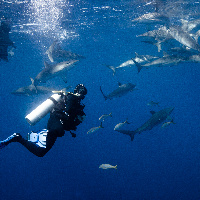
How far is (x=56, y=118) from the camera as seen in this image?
4.83 metres

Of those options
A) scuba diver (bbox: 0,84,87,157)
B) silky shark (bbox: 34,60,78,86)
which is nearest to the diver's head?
scuba diver (bbox: 0,84,87,157)

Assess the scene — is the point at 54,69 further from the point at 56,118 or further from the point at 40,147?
the point at 40,147

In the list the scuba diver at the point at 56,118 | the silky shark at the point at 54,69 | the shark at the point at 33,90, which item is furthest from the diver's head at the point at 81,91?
the shark at the point at 33,90

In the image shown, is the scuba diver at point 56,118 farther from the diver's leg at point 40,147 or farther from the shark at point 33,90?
the shark at point 33,90

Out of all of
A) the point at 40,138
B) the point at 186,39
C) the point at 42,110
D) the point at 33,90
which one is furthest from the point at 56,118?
the point at 33,90

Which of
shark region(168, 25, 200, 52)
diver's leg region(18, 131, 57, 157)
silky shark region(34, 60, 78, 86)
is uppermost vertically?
shark region(168, 25, 200, 52)

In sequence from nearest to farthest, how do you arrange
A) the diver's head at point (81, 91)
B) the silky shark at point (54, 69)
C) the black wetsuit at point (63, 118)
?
the black wetsuit at point (63, 118) → the diver's head at point (81, 91) → the silky shark at point (54, 69)

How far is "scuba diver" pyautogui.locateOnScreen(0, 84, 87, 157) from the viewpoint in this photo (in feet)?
15.1

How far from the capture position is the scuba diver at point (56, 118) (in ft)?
15.1

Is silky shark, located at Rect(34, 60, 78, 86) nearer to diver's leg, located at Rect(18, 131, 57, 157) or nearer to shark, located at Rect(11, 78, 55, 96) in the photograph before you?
shark, located at Rect(11, 78, 55, 96)

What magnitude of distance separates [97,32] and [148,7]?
25.1 ft

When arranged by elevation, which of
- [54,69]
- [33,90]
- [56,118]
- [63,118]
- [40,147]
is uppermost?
[63,118]

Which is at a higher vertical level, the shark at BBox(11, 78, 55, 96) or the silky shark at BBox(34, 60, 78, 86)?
the silky shark at BBox(34, 60, 78, 86)

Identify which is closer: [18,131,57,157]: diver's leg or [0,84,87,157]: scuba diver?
[0,84,87,157]: scuba diver
